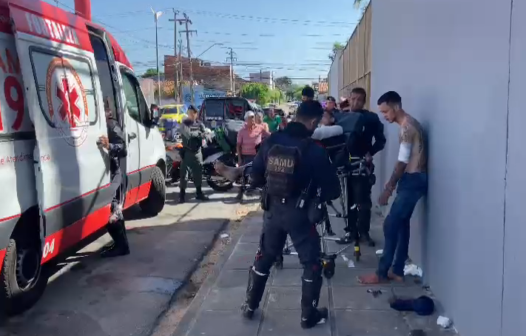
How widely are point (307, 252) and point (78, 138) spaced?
9.01ft

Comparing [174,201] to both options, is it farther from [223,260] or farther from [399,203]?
[399,203]

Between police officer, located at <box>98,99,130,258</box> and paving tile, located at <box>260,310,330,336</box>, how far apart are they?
260 centimetres

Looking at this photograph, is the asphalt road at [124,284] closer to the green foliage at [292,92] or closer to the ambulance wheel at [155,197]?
the ambulance wheel at [155,197]

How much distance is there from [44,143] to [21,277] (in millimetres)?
1207

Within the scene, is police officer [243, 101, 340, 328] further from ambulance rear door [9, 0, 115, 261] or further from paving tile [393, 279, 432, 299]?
ambulance rear door [9, 0, 115, 261]

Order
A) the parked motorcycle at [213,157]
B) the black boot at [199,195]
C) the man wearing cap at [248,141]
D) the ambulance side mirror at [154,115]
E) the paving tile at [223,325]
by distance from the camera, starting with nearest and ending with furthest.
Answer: the paving tile at [223,325], the ambulance side mirror at [154,115], the man wearing cap at [248,141], the black boot at [199,195], the parked motorcycle at [213,157]

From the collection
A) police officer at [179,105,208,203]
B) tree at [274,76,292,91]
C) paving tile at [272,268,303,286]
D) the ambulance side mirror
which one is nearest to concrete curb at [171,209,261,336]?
paving tile at [272,268,303,286]

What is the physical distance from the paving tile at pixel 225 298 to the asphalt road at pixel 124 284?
45 cm

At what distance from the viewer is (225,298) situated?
477 centimetres

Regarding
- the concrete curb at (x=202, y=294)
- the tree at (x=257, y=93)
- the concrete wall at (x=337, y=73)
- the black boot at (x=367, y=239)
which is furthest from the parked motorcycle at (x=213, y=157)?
the tree at (x=257, y=93)

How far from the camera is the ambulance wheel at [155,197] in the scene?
326 inches

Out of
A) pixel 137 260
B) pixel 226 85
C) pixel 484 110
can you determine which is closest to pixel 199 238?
pixel 137 260

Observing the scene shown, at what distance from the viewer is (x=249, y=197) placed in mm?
10484

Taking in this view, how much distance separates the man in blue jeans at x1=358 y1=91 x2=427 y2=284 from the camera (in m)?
4.57
